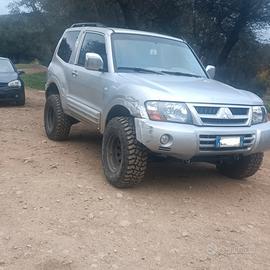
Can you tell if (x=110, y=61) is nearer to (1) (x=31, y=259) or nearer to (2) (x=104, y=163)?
(2) (x=104, y=163)

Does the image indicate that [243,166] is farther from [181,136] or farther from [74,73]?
[74,73]

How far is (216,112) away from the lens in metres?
5.46

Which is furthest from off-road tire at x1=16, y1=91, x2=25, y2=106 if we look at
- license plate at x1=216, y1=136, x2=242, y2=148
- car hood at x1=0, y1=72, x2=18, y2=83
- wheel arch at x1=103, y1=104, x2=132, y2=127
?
license plate at x1=216, y1=136, x2=242, y2=148

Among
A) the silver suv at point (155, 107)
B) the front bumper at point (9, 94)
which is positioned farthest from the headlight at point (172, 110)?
the front bumper at point (9, 94)

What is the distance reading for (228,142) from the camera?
543cm

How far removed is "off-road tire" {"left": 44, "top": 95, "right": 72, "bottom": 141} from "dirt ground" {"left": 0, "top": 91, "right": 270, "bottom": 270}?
0.73m

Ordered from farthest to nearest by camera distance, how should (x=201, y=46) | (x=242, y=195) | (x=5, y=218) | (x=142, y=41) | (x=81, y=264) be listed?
(x=201, y=46) → (x=142, y=41) → (x=242, y=195) → (x=5, y=218) → (x=81, y=264)

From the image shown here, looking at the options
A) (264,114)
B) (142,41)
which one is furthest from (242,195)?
(142,41)

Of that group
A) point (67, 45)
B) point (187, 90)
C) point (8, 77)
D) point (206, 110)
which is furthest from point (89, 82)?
point (8, 77)

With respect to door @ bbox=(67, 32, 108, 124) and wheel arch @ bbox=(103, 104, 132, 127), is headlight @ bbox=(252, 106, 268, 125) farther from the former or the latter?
door @ bbox=(67, 32, 108, 124)

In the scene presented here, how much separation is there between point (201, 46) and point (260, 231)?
52.6 feet

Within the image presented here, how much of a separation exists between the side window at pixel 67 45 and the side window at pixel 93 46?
0.44 m

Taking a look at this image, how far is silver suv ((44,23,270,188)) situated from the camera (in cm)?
530

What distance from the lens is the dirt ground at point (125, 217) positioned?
4.12 meters
